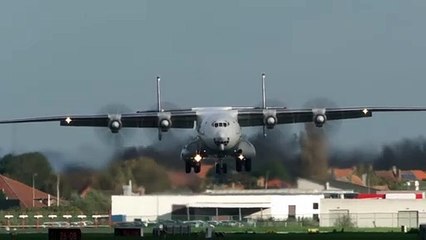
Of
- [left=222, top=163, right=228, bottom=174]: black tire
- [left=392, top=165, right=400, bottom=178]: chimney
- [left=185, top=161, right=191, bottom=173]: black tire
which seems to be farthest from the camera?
[left=392, top=165, right=400, bottom=178]: chimney

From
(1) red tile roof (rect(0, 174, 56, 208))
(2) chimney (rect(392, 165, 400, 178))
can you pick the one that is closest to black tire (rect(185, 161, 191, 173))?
(1) red tile roof (rect(0, 174, 56, 208))

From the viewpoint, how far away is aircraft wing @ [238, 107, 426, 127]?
7969 centimetres

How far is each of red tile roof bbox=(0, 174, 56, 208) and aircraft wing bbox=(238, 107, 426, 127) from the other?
13.8m

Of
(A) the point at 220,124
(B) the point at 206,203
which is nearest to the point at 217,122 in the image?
(A) the point at 220,124

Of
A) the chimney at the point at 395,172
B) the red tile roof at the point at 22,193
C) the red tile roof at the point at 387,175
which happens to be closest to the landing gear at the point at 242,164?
the red tile roof at the point at 387,175

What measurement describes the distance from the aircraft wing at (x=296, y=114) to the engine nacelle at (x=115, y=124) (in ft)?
25.4

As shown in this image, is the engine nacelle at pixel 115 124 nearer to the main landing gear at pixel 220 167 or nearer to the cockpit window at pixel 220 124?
the main landing gear at pixel 220 167

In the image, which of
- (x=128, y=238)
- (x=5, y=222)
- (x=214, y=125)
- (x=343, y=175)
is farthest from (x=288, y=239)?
(x=5, y=222)

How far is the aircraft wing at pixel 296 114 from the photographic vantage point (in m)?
79.7

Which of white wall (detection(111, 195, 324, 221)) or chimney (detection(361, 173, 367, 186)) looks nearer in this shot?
white wall (detection(111, 195, 324, 221))

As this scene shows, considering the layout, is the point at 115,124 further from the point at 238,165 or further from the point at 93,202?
the point at 238,165

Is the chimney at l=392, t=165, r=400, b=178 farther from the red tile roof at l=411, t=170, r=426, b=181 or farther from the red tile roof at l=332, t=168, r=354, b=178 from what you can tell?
the red tile roof at l=332, t=168, r=354, b=178

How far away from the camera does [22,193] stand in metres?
80.5

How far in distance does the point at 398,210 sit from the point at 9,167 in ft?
88.3
